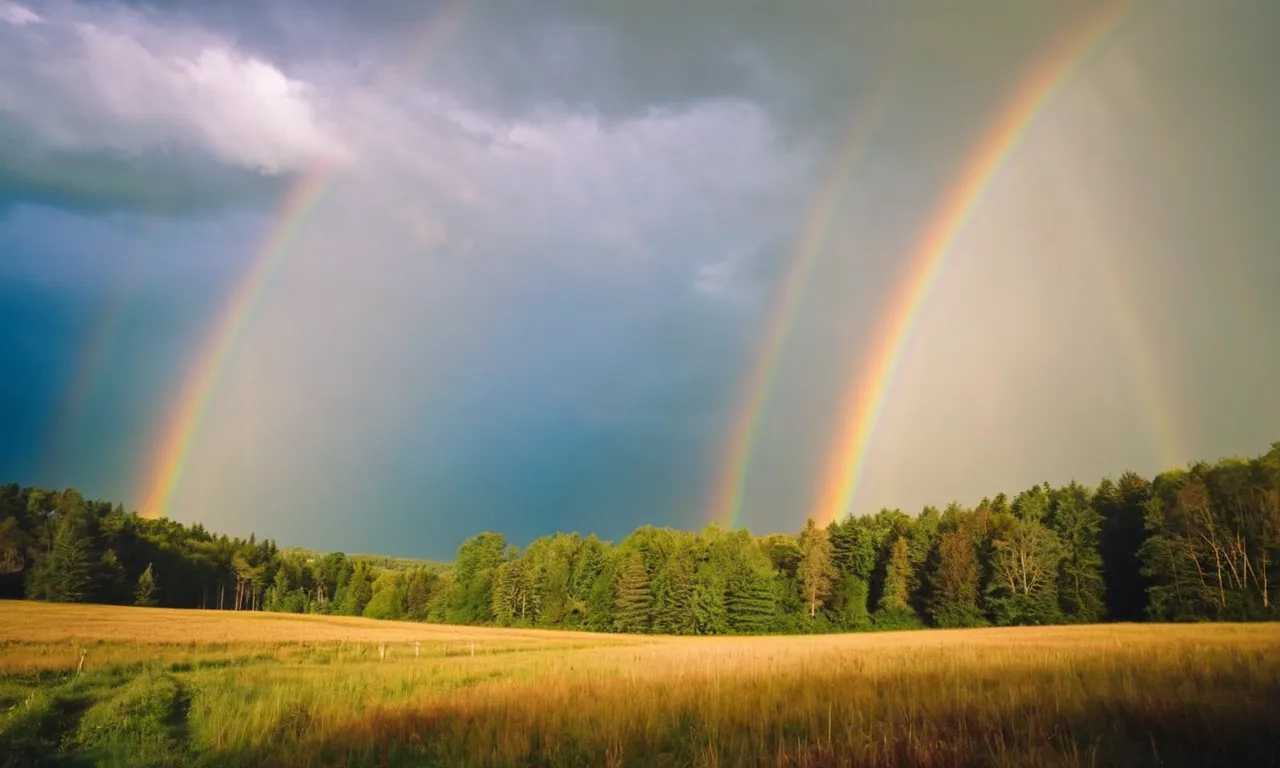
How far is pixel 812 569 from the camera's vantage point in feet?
279

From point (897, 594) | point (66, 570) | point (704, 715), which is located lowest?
point (897, 594)

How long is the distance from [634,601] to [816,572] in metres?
21.7

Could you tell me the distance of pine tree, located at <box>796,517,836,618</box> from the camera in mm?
84562

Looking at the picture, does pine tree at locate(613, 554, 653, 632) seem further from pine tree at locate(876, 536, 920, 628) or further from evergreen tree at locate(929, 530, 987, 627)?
evergreen tree at locate(929, 530, 987, 627)

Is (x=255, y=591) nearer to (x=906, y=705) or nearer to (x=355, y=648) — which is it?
(x=355, y=648)

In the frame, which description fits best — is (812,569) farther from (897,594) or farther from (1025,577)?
(1025,577)

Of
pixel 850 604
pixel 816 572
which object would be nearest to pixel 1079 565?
pixel 850 604

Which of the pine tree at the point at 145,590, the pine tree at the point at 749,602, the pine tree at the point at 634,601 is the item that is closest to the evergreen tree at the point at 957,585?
the pine tree at the point at 749,602

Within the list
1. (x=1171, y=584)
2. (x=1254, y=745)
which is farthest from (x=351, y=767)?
(x=1171, y=584)

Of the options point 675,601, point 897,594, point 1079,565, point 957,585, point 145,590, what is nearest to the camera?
point 1079,565

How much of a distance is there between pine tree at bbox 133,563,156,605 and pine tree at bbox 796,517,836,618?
277 feet

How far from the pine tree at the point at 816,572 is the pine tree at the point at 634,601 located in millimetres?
18432

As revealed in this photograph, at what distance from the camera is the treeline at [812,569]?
193ft

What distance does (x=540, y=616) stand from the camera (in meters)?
98.2
